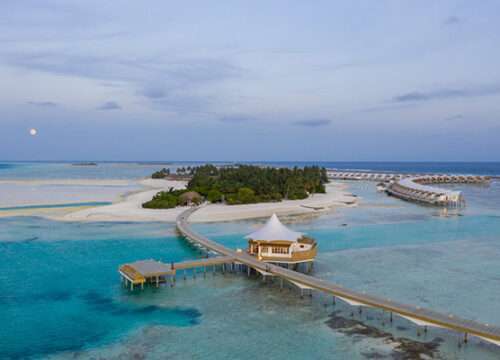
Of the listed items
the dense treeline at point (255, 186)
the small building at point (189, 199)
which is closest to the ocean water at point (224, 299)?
the small building at point (189, 199)

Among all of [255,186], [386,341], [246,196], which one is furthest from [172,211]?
[386,341]

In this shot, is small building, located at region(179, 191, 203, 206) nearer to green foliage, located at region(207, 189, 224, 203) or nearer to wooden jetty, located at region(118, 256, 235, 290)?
green foliage, located at region(207, 189, 224, 203)

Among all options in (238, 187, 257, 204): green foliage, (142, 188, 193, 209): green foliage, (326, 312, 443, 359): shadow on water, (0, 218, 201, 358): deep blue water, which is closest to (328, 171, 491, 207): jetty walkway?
(238, 187, 257, 204): green foliage

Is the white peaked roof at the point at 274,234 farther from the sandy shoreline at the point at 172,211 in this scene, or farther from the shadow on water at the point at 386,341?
the sandy shoreline at the point at 172,211

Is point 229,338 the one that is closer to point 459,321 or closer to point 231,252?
point 459,321

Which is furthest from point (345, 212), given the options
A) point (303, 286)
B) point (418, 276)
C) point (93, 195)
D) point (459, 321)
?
point (93, 195)

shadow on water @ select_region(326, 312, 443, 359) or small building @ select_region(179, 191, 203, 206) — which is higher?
small building @ select_region(179, 191, 203, 206)

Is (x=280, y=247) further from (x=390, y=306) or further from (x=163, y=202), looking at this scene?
(x=163, y=202)
